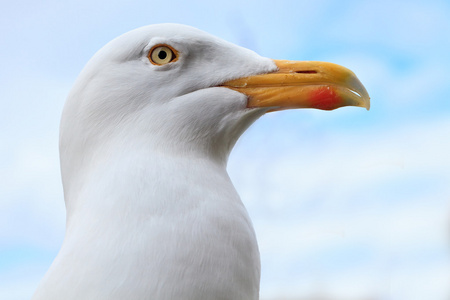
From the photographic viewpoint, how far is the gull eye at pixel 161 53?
2.11m

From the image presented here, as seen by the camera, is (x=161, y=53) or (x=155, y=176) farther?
(x=161, y=53)

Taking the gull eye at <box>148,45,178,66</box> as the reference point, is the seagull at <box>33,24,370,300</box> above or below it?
below

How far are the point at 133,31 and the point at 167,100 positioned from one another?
34cm

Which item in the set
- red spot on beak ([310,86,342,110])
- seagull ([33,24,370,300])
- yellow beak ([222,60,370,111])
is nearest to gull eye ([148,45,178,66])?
seagull ([33,24,370,300])

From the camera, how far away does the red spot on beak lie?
6.82ft

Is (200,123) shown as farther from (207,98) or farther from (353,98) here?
(353,98)

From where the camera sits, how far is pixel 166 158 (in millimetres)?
1967

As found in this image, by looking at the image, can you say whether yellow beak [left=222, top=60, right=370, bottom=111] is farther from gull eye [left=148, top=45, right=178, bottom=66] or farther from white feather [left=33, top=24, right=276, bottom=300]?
gull eye [left=148, top=45, right=178, bottom=66]

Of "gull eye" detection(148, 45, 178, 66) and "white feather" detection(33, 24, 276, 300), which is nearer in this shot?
"white feather" detection(33, 24, 276, 300)

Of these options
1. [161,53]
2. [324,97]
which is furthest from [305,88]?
[161,53]

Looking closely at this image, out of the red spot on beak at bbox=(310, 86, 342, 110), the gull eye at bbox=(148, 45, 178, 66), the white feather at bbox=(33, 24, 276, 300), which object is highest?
the gull eye at bbox=(148, 45, 178, 66)

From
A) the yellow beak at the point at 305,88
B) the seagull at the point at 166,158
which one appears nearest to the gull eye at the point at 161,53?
the seagull at the point at 166,158

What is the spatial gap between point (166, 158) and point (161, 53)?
1.40ft

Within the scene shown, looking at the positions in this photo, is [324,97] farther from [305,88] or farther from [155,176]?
[155,176]
